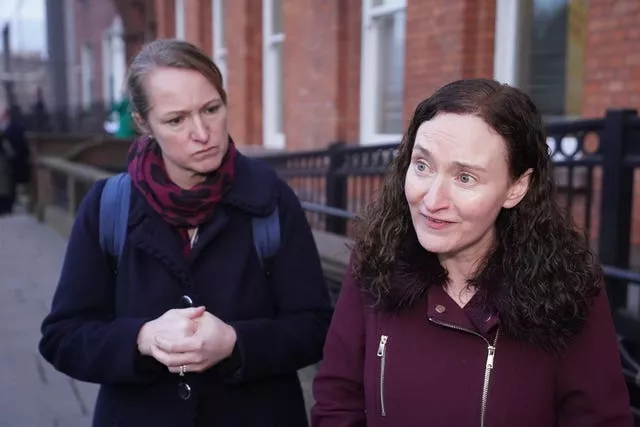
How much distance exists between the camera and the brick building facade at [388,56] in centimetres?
476

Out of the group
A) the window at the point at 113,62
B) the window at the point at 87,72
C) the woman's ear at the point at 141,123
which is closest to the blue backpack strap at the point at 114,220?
the woman's ear at the point at 141,123

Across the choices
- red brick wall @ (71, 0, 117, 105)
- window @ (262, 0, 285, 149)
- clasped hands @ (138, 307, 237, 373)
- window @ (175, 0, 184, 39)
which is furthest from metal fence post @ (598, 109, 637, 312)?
red brick wall @ (71, 0, 117, 105)

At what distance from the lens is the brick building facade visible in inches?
187

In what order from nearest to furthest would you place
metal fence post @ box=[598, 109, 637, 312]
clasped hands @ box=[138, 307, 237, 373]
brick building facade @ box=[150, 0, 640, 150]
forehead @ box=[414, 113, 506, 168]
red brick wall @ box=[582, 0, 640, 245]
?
forehead @ box=[414, 113, 506, 168] → clasped hands @ box=[138, 307, 237, 373] → metal fence post @ box=[598, 109, 637, 312] → red brick wall @ box=[582, 0, 640, 245] → brick building facade @ box=[150, 0, 640, 150]

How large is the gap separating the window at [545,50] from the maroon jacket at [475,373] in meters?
4.18

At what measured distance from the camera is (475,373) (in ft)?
4.87

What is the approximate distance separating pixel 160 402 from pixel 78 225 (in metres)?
0.53

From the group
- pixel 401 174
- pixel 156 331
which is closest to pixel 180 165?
pixel 156 331

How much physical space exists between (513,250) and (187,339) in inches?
31.6

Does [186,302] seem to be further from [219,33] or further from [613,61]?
[219,33]

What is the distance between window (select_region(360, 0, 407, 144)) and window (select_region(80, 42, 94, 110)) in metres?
15.0

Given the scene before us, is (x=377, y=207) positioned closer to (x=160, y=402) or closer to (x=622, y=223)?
Answer: (x=160, y=402)

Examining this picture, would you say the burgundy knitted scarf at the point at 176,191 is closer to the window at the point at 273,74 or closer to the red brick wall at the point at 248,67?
the window at the point at 273,74

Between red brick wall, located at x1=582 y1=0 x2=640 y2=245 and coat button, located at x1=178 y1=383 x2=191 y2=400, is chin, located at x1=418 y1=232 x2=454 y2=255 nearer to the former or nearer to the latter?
coat button, located at x1=178 y1=383 x2=191 y2=400
